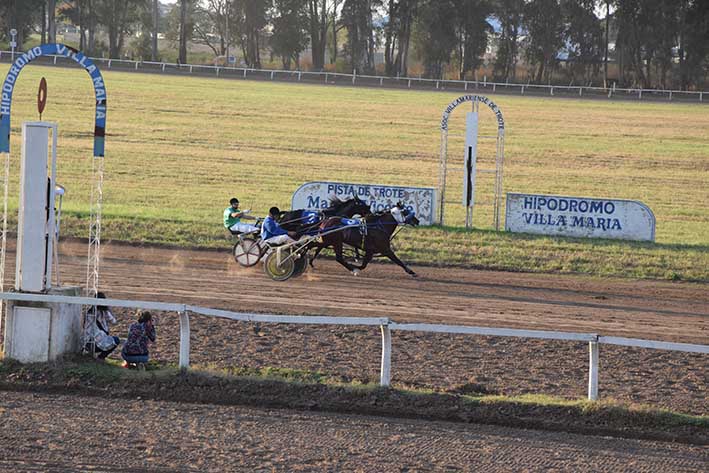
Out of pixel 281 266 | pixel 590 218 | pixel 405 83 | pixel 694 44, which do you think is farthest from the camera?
pixel 694 44

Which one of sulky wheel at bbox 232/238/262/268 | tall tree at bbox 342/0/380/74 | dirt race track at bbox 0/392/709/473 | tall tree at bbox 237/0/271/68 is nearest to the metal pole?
dirt race track at bbox 0/392/709/473

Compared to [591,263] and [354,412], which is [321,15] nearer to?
[591,263]

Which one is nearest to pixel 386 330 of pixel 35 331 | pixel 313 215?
pixel 35 331

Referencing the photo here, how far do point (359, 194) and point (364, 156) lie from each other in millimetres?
14341

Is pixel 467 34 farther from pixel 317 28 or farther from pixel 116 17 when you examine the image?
pixel 116 17

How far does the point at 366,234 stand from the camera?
57.9 ft

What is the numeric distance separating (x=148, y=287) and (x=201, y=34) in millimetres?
82395

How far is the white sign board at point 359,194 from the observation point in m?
22.5

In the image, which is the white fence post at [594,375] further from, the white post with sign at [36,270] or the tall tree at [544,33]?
the tall tree at [544,33]

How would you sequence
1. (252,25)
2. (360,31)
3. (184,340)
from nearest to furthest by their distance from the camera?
(184,340)
(360,31)
(252,25)

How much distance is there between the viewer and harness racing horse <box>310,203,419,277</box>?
17.4m

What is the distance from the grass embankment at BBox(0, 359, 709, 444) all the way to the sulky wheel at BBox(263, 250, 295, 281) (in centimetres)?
644

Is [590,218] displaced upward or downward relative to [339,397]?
upward

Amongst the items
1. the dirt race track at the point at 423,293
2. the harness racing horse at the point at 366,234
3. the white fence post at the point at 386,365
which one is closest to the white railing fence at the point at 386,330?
the white fence post at the point at 386,365
